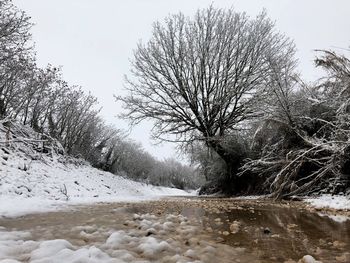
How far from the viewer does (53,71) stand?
19.1 meters

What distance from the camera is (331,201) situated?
8484mm

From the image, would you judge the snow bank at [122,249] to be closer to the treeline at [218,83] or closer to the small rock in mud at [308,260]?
the small rock in mud at [308,260]

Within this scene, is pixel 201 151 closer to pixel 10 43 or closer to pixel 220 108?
pixel 220 108

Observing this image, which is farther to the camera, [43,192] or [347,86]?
[43,192]

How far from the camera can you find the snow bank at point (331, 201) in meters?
7.73

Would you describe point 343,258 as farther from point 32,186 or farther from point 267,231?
point 32,186

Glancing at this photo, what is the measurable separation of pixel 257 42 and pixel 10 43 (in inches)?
505

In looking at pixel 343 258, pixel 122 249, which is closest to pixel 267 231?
pixel 343 258

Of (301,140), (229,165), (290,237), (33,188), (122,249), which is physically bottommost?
(122,249)

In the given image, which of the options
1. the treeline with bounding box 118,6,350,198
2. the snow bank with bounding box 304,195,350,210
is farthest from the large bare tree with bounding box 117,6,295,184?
the snow bank with bounding box 304,195,350,210

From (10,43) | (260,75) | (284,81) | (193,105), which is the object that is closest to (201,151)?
(193,105)

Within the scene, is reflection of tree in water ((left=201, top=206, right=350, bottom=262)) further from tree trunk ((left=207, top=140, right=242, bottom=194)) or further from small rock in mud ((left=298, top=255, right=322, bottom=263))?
tree trunk ((left=207, top=140, right=242, bottom=194))

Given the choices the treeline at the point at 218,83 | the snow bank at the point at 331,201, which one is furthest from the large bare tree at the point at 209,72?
the snow bank at the point at 331,201

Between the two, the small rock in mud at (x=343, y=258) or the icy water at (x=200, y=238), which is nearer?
the small rock in mud at (x=343, y=258)
